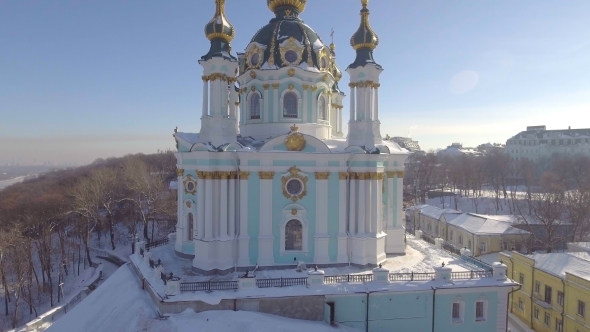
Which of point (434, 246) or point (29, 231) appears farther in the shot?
point (29, 231)

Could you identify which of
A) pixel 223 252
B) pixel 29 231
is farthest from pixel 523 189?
pixel 29 231

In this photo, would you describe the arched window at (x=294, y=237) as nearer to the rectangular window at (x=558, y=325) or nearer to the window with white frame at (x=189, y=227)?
the window with white frame at (x=189, y=227)

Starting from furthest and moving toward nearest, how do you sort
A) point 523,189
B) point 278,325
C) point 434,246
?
point 523,189 → point 434,246 → point 278,325

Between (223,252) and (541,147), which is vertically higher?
(541,147)

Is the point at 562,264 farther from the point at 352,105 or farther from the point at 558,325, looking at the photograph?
the point at 352,105

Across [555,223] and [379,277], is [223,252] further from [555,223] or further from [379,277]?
[555,223]

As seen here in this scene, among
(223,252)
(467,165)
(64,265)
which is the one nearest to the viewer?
(223,252)

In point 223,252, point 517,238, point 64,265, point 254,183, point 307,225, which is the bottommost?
point 64,265

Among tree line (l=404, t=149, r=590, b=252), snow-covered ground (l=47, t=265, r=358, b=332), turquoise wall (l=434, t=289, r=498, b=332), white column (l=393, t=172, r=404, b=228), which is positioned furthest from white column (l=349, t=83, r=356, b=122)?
tree line (l=404, t=149, r=590, b=252)

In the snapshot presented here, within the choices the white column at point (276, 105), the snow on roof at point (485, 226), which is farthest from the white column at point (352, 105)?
the snow on roof at point (485, 226)
